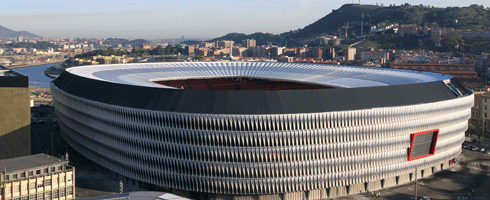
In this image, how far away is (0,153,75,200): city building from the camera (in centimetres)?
6122

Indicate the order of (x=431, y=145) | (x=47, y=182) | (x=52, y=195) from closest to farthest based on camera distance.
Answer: (x=47, y=182), (x=52, y=195), (x=431, y=145)

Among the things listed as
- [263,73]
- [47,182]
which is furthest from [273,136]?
[263,73]

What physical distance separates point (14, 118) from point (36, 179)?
110 feet

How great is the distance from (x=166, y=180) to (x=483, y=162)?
196ft

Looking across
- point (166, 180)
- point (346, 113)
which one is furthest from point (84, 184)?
point (346, 113)

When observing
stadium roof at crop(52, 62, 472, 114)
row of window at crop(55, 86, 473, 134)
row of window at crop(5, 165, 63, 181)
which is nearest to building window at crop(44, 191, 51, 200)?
row of window at crop(5, 165, 63, 181)

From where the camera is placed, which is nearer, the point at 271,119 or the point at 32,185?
the point at 32,185

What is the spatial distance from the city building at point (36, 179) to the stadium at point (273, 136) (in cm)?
1662

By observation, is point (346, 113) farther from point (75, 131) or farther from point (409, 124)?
point (75, 131)

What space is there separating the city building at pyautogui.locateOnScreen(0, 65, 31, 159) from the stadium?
940cm

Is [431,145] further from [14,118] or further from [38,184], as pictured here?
[14,118]

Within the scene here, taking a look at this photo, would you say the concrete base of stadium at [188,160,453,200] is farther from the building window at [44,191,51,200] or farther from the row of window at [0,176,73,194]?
the building window at [44,191,51,200]

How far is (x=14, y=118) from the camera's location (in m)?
92.3

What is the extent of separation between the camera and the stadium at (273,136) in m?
76.1
